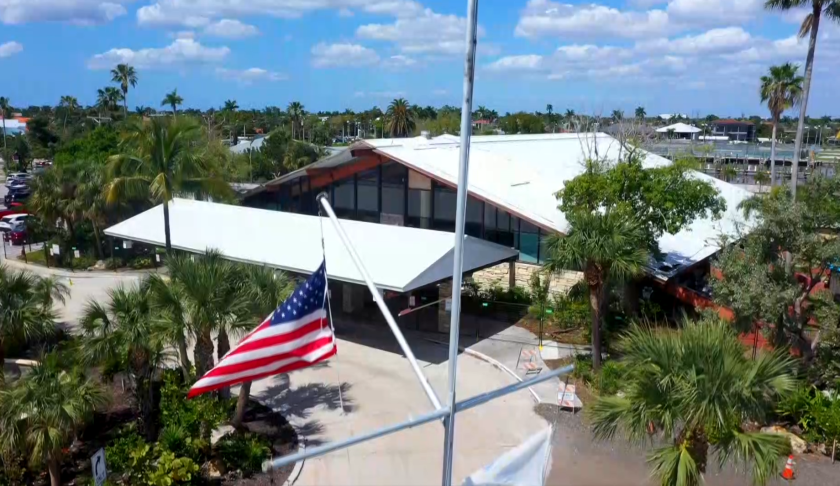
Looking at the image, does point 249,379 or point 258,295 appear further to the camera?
point 258,295

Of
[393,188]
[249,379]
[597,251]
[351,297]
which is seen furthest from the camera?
[393,188]

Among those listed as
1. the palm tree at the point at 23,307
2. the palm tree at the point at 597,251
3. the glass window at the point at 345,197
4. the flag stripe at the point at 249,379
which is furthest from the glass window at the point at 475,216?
the flag stripe at the point at 249,379

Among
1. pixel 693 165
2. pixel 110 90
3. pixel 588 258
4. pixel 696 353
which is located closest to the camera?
pixel 696 353

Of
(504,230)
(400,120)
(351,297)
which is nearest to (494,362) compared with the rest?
(351,297)

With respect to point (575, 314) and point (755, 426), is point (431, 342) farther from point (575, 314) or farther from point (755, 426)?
point (755, 426)

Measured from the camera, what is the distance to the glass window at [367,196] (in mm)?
28938

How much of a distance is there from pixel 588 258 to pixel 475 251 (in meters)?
5.94

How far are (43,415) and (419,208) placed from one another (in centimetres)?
1767

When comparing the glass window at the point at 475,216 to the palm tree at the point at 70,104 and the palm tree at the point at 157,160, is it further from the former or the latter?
the palm tree at the point at 70,104

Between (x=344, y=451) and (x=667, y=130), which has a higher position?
(x=667, y=130)

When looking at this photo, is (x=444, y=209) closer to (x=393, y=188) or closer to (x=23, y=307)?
(x=393, y=188)

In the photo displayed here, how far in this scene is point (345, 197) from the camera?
30.0 m

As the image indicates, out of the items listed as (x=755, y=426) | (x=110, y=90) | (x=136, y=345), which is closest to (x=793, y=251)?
(x=755, y=426)

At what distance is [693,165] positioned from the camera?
22688 millimetres
